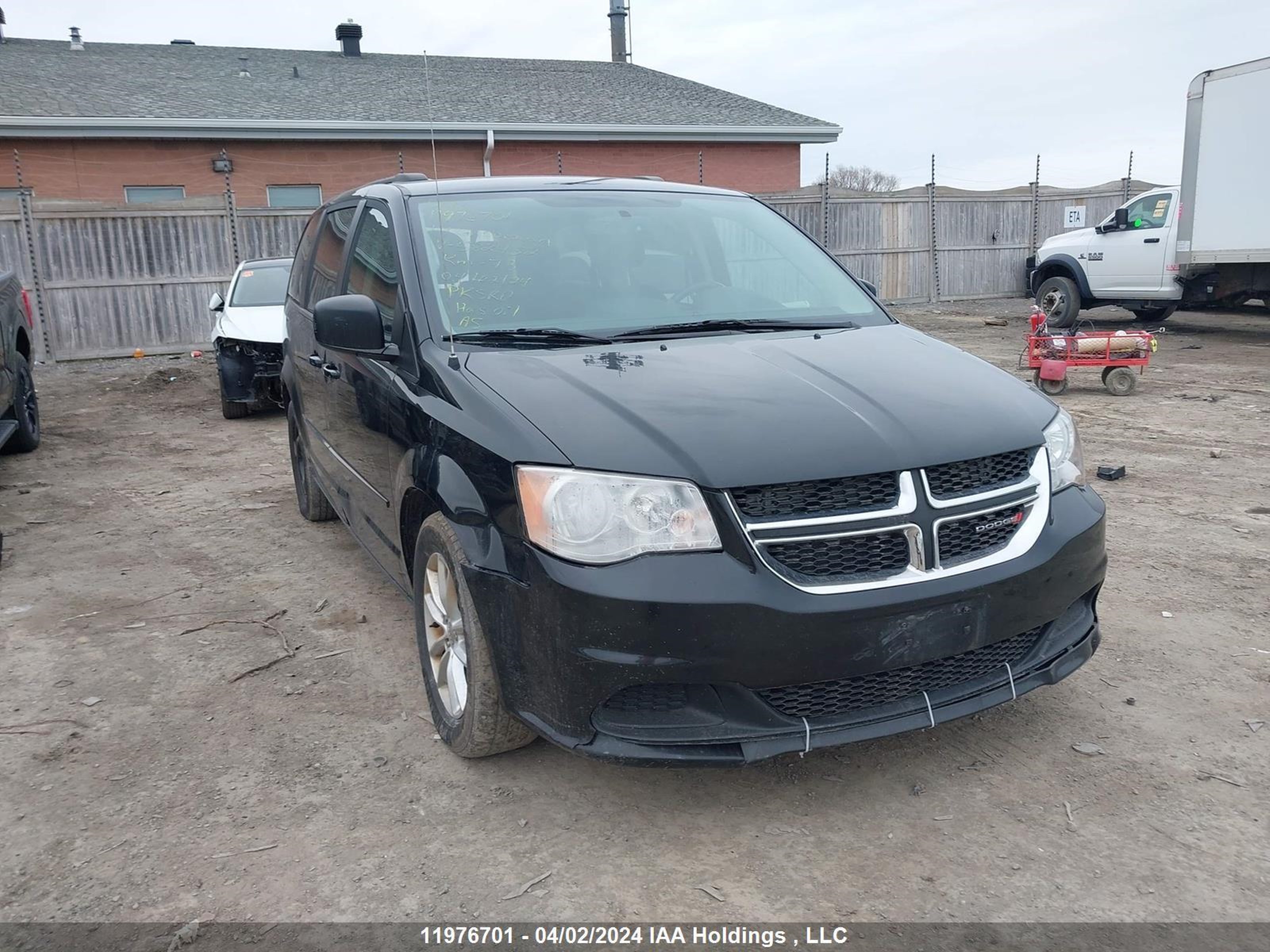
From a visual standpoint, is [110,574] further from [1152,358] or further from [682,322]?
[1152,358]

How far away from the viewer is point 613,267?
3.88 m

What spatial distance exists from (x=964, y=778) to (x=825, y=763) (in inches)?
16.0

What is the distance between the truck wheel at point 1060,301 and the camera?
15.4 metres

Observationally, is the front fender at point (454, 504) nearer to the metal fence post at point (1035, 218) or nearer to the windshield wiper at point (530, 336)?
the windshield wiper at point (530, 336)

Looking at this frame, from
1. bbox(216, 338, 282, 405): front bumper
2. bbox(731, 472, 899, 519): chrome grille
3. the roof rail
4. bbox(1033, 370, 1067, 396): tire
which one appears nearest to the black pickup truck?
bbox(216, 338, 282, 405): front bumper

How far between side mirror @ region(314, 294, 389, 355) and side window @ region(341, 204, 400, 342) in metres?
0.08

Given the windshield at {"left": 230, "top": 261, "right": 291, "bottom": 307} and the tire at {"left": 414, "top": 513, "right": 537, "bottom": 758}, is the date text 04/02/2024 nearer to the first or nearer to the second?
the tire at {"left": 414, "top": 513, "right": 537, "bottom": 758}

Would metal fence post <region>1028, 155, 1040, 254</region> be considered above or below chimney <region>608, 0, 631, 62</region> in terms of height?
below

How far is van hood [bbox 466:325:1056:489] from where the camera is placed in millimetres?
2660

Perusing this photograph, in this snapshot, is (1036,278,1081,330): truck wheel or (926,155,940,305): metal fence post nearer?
(1036,278,1081,330): truck wheel

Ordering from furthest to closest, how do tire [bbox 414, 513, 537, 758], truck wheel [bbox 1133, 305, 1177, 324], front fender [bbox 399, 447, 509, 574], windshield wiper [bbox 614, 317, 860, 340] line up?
truck wheel [bbox 1133, 305, 1177, 324] → windshield wiper [bbox 614, 317, 860, 340] → tire [bbox 414, 513, 537, 758] → front fender [bbox 399, 447, 509, 574]

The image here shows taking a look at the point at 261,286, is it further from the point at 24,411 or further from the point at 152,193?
the point at 152,193

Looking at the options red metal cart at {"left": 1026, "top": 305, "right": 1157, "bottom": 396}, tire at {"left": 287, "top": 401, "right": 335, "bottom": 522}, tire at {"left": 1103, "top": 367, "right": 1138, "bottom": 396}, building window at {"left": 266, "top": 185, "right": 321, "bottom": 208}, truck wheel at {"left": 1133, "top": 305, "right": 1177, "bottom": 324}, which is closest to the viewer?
tire at {"left": 287, "top": 401, "right": 335, "bottom": 522}

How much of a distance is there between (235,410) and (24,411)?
222 cm
